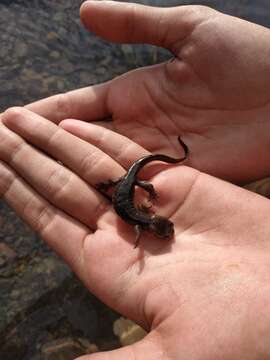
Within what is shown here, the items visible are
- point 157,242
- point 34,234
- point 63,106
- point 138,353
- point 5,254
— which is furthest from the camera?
point 34,234

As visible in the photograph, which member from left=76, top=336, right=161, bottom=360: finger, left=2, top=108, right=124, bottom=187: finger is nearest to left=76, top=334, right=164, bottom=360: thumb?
left=76, top=336, right=161, bottom=360: finger

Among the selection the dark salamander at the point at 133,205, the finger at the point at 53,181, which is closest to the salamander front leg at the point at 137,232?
the dark salamander at the point at 133,205

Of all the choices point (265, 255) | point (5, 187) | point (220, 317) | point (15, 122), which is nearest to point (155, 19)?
point (15, 122)

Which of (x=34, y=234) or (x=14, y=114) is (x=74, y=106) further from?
(x=34, y=234)

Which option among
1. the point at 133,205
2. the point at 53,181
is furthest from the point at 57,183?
the point at 133,205

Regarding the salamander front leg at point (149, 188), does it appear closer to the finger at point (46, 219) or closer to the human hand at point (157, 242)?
the human hand at point (157, 242)

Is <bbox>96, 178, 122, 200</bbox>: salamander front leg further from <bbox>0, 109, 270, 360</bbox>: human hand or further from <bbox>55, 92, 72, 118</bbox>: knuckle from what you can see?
<bbox>55, 92, 72, 118</bbox>: knuckle
